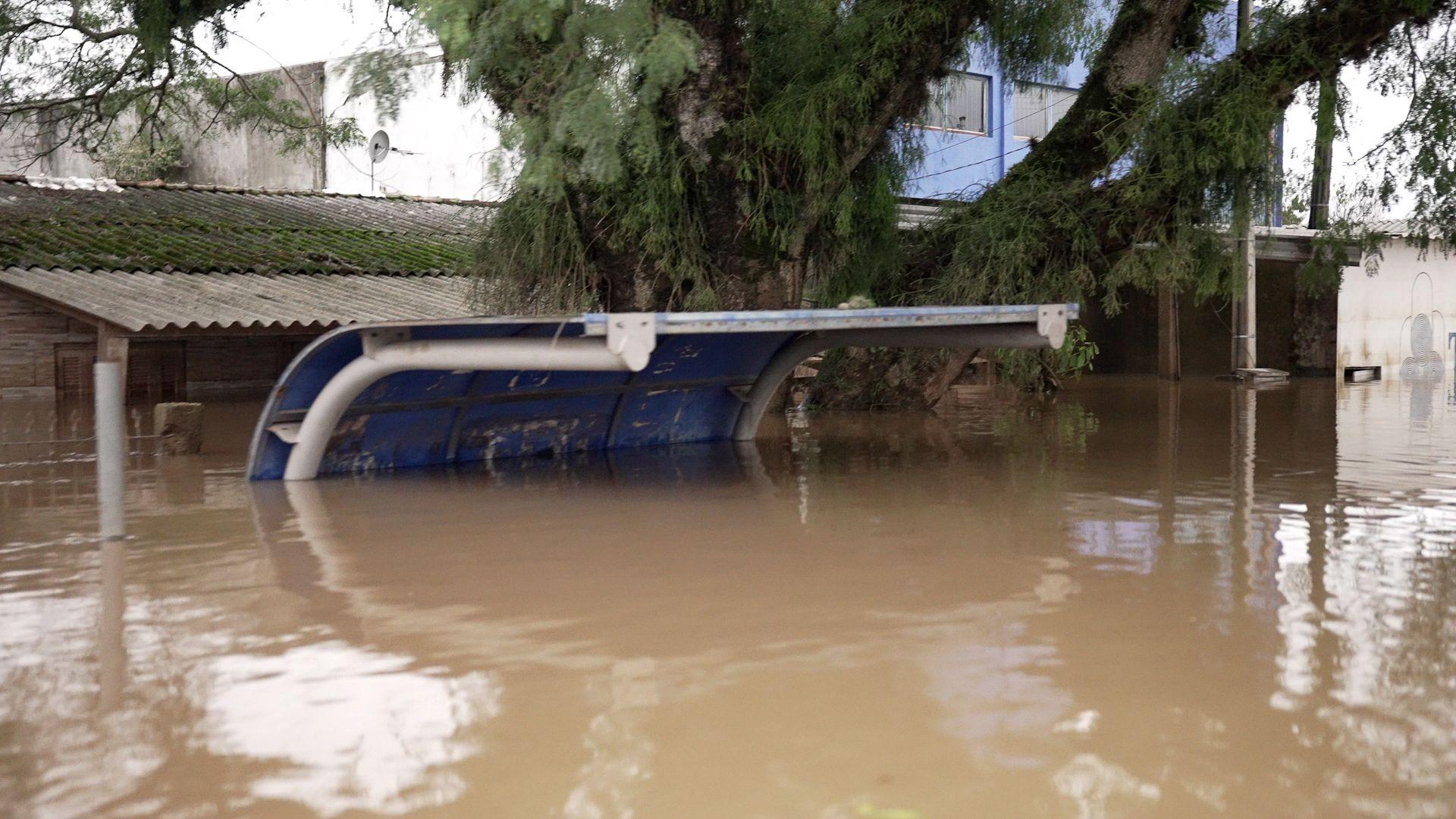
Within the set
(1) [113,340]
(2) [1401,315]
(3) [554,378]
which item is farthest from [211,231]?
(2) [1401,315]

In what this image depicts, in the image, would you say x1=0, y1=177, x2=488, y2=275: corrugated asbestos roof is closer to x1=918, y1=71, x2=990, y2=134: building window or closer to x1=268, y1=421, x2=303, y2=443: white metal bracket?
x1=268, y1=421, x2=303, y2=443: white metal bracket

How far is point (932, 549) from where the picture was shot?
6.77 m

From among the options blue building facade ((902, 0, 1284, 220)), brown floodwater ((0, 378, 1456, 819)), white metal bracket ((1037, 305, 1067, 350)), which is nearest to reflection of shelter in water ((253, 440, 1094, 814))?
brown floodwater ((0, 378, 1456, 819))

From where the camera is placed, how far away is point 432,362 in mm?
8703

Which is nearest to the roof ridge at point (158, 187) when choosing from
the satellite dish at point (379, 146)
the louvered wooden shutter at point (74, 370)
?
the louvered wooden shutter at point (74, 370)

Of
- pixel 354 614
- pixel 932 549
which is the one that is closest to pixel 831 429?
pixel 932 549

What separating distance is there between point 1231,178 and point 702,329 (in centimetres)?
673

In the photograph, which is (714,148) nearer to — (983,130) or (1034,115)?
(983,130)

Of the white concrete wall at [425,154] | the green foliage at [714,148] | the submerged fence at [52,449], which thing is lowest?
Answer: the submerged fence at [52,449]

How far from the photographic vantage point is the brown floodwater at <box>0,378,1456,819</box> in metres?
3.61

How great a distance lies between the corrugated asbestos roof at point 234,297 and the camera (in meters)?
14.9

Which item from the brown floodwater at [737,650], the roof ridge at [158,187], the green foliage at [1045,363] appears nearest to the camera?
the brown floodwater at [737,650]

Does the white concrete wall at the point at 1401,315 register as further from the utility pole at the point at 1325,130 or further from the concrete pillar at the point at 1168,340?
the utility pole at the point at 1325,130

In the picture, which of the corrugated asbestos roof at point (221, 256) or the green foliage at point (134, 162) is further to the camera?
the green foliage at point (134, 162)
